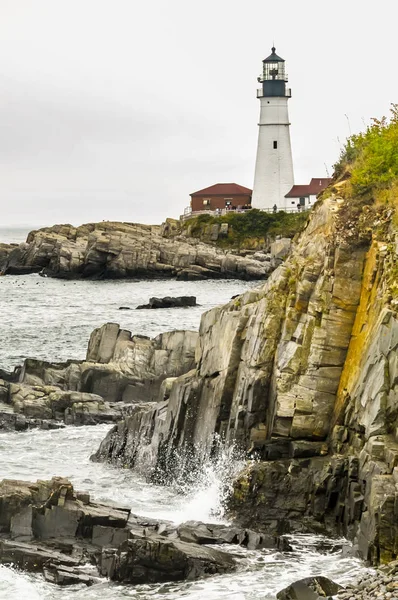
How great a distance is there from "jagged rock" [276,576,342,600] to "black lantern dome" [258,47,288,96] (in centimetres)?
9934

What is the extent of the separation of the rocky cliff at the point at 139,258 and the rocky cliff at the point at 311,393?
70.1 metres

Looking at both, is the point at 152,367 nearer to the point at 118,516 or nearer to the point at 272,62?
the point at 118,516

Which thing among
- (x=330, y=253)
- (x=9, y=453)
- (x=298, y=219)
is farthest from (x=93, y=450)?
(x=298, y=219)

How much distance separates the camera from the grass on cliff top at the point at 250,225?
375ft

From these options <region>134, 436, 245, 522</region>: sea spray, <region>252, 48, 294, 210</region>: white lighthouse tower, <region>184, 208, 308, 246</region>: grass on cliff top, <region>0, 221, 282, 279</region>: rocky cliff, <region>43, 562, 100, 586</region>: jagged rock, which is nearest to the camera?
<region>43, 562, 100, 586</region>: jagged rock

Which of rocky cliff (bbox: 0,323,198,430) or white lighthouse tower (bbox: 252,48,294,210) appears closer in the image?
rocky cliff (bbox: 0,323,198,430)

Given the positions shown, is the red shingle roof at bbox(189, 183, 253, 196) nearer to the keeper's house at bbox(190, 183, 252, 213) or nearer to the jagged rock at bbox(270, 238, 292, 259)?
the keeper's house at bbox(190, 183, 252, 213)

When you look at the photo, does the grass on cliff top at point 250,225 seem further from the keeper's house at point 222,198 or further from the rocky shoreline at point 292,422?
the rocky shoreline at point 292,422

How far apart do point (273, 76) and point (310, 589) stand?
101 m

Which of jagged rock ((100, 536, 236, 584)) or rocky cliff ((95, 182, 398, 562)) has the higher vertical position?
rocky cliff ((95, 182, 398, 562))

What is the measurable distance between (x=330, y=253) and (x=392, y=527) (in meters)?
8.86

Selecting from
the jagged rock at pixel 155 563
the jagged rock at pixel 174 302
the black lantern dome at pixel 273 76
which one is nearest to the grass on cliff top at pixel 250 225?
the black lantern dome at pixel 273 76

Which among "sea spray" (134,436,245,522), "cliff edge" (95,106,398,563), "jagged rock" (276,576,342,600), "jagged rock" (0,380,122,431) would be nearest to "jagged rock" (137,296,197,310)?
"jagged rock" (0,380,122,431)

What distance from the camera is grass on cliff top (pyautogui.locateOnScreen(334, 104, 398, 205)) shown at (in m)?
28.3
